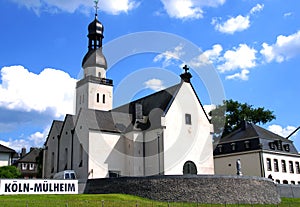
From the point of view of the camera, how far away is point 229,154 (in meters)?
51.7

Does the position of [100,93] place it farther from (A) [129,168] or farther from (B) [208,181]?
(B) [208,181]

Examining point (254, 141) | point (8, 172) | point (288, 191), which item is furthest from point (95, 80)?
point (288, 191)

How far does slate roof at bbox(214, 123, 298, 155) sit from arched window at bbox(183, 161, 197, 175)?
10921 millimetres

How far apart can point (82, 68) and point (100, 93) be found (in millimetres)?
5549

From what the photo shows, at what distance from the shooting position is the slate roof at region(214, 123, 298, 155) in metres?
A: 48.7

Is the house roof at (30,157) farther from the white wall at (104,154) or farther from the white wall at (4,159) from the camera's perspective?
the white wall at (104,154)

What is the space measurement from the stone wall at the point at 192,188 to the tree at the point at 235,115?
31826mm

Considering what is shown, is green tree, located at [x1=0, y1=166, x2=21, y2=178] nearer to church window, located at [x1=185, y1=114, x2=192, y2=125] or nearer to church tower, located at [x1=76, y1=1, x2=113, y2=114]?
church tower, located at [x1=76, y1=1, x2=113, y2=114]

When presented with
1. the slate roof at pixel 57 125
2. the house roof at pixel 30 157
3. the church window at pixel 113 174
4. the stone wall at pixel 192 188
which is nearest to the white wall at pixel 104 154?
the church window at pixel 113 174

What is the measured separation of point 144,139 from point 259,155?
1571cm

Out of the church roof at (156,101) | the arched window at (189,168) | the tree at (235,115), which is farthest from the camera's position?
the tree at (235,115)

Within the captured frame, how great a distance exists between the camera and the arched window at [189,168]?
4100cm

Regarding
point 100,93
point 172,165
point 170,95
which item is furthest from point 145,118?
point 100,93

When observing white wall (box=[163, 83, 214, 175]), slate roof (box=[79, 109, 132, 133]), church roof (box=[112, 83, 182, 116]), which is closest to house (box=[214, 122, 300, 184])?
white wall (box=[163, 83, 214, 175])
